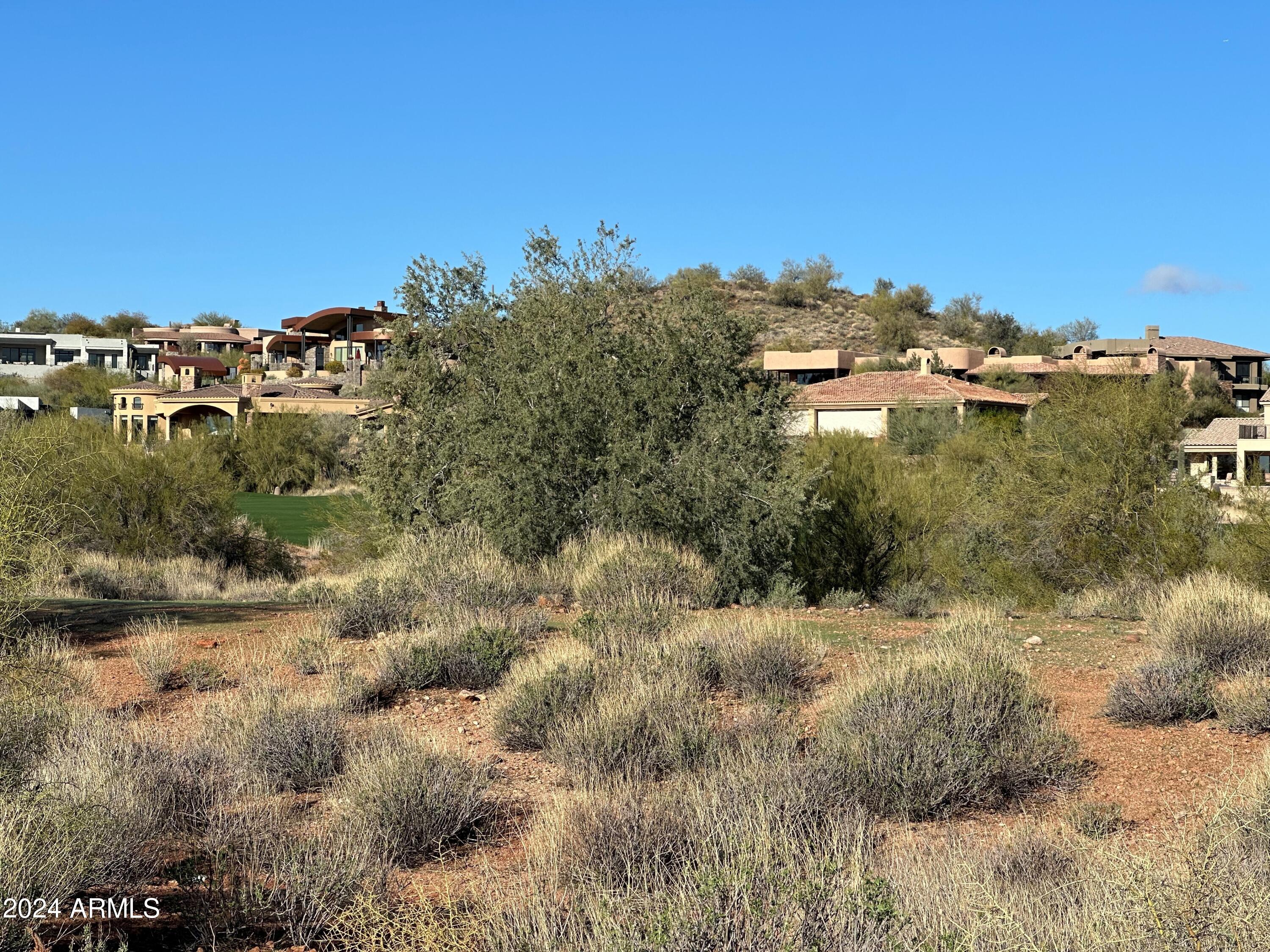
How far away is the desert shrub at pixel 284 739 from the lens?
25.8ft

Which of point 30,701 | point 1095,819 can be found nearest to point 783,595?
point 1095,819

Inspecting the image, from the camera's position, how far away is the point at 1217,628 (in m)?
10.7

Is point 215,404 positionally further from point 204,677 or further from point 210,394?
point 204,677

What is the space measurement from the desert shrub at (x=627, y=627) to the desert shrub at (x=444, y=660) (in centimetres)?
78

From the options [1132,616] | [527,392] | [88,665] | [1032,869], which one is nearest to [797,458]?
[527,392]

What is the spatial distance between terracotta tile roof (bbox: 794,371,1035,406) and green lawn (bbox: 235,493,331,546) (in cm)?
2179

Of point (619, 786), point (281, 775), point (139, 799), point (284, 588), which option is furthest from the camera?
point (284, 588)

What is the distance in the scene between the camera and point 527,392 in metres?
19.2

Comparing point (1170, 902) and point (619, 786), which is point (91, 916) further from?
point (1170, 902)

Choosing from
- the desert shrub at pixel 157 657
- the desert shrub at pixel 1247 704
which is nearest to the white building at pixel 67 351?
the desert shrub at pixel 157 657

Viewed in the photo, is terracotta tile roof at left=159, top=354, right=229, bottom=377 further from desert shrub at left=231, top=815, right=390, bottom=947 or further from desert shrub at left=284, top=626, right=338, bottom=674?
desert shrub at left=231, top=815, right=390, bottom=947

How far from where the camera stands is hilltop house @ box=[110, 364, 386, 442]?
6994 cm

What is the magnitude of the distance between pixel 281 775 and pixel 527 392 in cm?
1189

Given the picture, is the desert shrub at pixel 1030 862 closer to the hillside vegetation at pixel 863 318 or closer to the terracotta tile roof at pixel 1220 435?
the terracotta tile roof at pixel 1220 435
